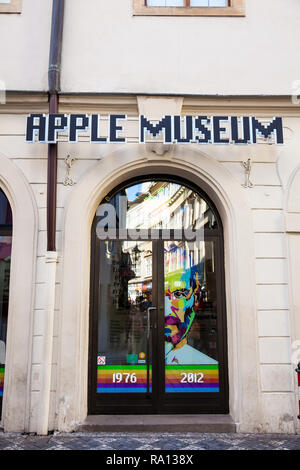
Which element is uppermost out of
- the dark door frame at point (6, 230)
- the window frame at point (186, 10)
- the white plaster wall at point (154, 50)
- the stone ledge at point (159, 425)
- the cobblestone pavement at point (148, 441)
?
the window frame at point (186, 10)

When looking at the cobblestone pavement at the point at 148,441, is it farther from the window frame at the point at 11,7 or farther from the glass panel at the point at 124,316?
the window frame at the point at 11,7

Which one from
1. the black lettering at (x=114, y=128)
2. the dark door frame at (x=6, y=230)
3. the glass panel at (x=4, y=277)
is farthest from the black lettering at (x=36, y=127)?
the glass panel at (x=4, y=277)

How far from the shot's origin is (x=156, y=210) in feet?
19.0

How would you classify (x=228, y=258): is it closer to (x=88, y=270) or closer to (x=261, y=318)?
(x=261, y=318)

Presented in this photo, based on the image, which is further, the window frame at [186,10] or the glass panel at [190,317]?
the window frame at [186,10]

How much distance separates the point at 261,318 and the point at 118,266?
210 centimetres

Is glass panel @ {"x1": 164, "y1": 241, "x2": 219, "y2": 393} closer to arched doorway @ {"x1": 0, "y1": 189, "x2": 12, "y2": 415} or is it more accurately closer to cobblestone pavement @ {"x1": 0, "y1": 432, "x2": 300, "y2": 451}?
cobblestone pavement @ {"x1": 0, "y1": 432, "x2": 300, "y2": 451}

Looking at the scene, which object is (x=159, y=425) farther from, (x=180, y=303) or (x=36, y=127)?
(x=36, y=127)

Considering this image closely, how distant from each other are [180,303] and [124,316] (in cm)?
83

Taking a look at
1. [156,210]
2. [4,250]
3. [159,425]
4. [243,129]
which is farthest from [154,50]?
[159,425]

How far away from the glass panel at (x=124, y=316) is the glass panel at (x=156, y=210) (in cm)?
33

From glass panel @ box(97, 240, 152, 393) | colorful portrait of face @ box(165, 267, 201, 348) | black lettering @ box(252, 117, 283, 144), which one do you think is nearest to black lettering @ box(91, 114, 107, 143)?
glass panel @ box(97, 240, 152, 393)

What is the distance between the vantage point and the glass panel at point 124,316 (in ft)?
17.5

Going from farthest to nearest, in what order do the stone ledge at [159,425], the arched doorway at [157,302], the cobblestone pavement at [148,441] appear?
1. the arched doorway at [157,302]
2. the stone ledge at [159,425]
3. the cobblestone pavement at [148,441]
